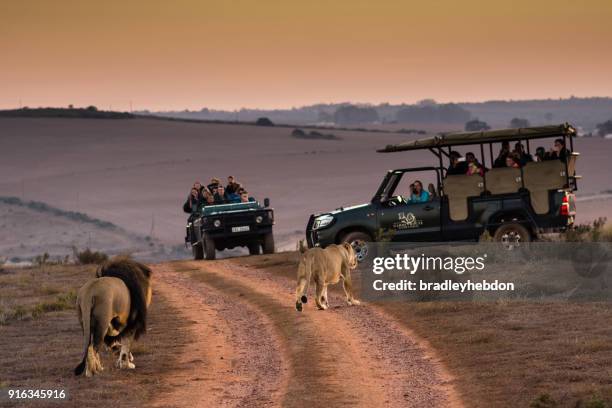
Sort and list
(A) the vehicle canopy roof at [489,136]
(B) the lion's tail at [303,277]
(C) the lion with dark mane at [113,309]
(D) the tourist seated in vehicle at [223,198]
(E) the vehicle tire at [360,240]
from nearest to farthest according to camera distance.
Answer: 1. (C) the lion with dark mane at [113,309]
2. (B) the lion's tail at [303,277]
3. (A) the vehicle canopy roof at [489,136]
4. (E) the vehicle tire at [360,240]
5. (D) the tourist seated in vehicle at [223,198]

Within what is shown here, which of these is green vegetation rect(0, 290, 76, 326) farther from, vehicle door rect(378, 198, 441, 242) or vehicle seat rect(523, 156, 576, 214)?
vehicle seat rect(523, 156, 576, 214)

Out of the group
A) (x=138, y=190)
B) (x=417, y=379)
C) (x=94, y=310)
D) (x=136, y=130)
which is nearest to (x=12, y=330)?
(x=94, y=310)

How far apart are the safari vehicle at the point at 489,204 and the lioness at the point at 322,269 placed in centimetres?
534

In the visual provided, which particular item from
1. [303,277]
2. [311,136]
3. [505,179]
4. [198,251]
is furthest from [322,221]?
[311,136]

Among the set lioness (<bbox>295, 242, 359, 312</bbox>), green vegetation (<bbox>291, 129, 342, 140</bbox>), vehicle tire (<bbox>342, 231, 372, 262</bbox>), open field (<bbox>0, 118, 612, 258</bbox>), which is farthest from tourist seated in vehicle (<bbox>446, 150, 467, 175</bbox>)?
green vegetation (<bbox>291, 129, 342, 140</bbox>)

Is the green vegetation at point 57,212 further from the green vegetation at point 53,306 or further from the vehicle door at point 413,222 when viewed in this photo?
the vehicle door at point 413,222

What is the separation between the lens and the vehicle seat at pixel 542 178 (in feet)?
85.3

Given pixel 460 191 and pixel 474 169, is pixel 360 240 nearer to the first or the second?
pixel 460 191

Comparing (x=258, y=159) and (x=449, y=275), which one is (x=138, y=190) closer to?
(x=258, y=159)

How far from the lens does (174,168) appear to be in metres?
126

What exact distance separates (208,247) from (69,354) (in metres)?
18.3

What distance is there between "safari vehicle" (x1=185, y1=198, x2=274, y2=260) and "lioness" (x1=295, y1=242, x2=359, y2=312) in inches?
540

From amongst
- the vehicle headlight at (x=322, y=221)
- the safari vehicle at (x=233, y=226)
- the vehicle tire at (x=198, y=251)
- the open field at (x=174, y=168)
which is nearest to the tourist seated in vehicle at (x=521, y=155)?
the vehicle headlight at (x=322, y=221)

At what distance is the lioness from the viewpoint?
19969 millimetres
